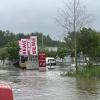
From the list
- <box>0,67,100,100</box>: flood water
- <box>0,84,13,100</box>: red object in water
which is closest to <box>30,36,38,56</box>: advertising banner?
<box>0,67,100,100</box>: flood water

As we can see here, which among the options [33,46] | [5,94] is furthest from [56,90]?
[33,46]

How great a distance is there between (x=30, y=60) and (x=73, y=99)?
46592 millimetres

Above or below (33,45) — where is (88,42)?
below

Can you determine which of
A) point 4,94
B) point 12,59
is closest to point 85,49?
point 4,94

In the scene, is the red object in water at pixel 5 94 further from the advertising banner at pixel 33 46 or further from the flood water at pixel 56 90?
the advertising banner at pixel 33 46

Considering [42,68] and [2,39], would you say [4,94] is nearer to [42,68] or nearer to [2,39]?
[42,68]

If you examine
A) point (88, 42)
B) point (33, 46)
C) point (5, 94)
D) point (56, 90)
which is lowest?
point (56, 90)

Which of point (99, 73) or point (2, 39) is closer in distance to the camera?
point (99, 73)

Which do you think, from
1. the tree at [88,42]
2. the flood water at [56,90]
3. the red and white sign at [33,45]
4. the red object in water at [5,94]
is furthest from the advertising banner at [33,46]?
the red object in water at [5,94]

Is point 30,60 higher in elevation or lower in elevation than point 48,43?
lower

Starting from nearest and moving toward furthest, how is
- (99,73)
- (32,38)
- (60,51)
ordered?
(99,73) < (32,38) < (60,51)

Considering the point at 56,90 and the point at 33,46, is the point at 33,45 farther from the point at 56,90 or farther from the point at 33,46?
the point at 56,90

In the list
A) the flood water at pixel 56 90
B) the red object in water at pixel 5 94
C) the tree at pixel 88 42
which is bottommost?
the flood water at pixel 56 90

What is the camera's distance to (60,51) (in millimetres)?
97562
